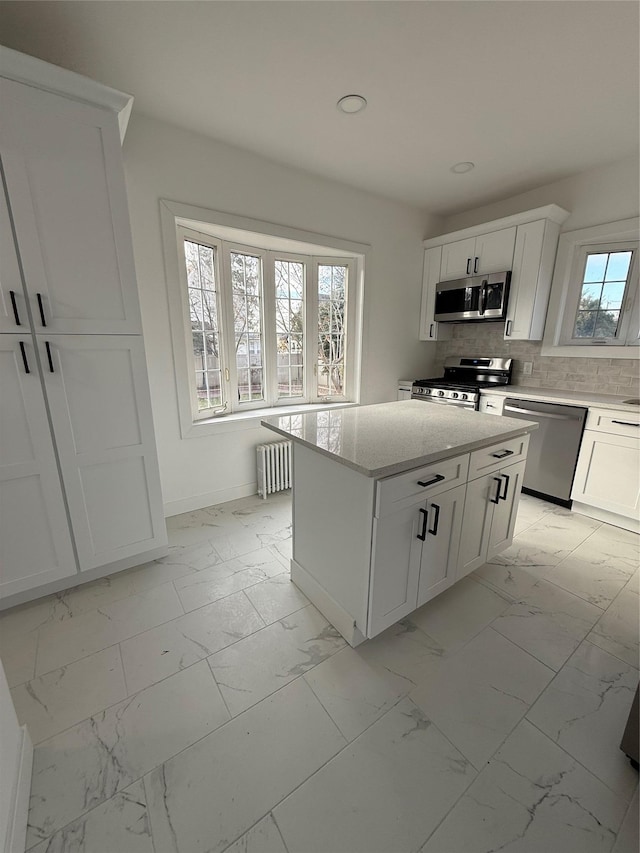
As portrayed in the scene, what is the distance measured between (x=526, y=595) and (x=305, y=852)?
1588mm

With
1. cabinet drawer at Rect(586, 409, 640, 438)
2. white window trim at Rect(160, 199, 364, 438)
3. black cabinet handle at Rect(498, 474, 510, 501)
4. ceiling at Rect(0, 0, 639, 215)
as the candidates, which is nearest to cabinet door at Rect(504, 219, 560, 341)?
ceiling at Rect(0, 0, 639, 215)

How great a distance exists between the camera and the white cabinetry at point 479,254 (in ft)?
10.6

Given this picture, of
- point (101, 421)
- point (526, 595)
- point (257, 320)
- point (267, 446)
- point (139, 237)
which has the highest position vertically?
point (139, 237)

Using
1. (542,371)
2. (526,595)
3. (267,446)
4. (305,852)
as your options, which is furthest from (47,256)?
(542,371)

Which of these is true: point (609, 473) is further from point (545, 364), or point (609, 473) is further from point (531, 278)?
point (531, 278)

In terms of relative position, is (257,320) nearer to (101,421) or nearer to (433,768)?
(101,421)

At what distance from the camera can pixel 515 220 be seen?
10.2ft

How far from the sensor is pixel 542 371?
3.39 meters

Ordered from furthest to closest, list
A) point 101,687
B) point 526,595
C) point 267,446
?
point 267,446
point 526,595
point 101,687

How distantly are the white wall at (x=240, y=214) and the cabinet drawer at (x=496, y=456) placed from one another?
1.94 m

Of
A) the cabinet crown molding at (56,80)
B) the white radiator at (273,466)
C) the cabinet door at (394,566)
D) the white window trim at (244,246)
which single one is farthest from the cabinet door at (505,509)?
the cabinet crown molding at (56,80)

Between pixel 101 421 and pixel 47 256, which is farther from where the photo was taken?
pixel 101 421

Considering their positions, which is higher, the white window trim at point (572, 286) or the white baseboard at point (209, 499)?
the white window trim at point (572, 286)

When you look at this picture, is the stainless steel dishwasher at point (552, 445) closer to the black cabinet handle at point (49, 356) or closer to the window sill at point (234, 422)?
the window sill at point (234, 422)
